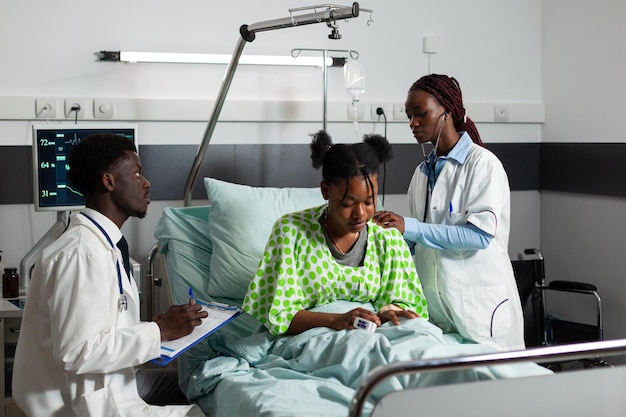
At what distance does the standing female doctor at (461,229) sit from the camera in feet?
9.44

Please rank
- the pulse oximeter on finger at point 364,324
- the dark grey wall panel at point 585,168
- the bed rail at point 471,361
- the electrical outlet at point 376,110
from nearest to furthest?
the bed rail at point 471,361, the pulse oximeter on finger at point 364,324, the dark grey wall panel at point 585,168, the electrical outlet at point 376,110

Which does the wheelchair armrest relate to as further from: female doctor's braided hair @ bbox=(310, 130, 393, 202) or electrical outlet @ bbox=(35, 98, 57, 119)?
electrical outlet @ bbox=(35, 98, 57, 119)

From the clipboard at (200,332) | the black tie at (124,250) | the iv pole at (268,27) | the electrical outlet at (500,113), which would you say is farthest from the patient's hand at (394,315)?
the electrical outlet at (500,113)

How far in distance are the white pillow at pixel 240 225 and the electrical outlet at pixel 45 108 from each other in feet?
2.84

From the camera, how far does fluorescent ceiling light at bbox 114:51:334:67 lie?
147 inches

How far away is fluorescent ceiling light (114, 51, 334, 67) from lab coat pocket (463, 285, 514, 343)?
Answer: 1591 millimetres

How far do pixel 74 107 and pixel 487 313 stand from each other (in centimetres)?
207

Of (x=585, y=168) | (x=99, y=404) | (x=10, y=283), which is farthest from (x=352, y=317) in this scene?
(x=585, y=168)

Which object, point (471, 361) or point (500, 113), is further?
point (500, 113)

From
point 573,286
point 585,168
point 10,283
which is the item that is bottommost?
point 573,286

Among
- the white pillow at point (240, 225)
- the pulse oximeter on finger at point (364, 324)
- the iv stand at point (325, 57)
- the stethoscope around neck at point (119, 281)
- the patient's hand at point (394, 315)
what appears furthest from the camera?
the iv stand at point (325, 57)

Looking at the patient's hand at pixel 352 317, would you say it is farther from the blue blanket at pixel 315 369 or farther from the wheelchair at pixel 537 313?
the wheelchair at pixel 537 313

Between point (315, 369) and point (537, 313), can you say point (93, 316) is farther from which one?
point (537, 313)

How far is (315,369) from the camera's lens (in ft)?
7.87
